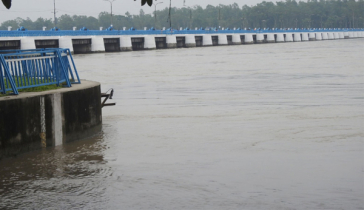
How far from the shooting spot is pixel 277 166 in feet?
34.0

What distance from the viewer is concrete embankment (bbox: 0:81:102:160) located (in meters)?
11.0

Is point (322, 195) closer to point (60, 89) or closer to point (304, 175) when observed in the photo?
point (304, 175)

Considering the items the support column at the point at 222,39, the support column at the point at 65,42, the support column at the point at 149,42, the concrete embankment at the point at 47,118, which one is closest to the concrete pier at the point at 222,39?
the support column at the point at 222,39

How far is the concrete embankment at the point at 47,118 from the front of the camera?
11000 millimetres

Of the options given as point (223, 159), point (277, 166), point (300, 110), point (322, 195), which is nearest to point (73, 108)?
point (223, 159)

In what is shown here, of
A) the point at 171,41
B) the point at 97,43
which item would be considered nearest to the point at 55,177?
the point at 97,43

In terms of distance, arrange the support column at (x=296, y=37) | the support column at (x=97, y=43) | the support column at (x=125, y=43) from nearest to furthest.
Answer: the support column at (x=97, y=43), the support column at (x=125, y=43), the support column at (x=296, y=37)

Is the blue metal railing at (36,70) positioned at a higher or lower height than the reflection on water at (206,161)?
higher

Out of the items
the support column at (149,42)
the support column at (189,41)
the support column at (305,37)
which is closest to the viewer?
the support column at (149,42)

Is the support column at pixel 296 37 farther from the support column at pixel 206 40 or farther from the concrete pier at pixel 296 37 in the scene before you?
the support column at pixel 206 40

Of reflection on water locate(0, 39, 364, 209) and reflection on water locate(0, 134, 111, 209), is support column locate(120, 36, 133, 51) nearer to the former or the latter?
reflection on water locate(0, 39, 364, 209)

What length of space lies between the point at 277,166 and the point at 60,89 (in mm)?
5217

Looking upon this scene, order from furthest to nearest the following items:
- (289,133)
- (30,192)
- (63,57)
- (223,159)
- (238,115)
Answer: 1. (238,115)
2. (63,57)
3. (289,133)
4. (223,159)
5. (30,192)

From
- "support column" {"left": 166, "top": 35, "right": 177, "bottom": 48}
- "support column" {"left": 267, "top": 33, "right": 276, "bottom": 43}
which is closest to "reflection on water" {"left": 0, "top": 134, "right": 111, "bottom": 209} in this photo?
"support column" {"left": 166, "top": 35, "right": 177, "bottom": 48}
